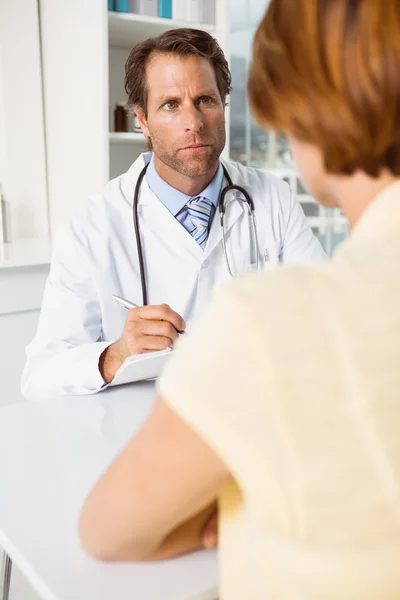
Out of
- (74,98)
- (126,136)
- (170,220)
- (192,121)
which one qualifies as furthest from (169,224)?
(74,98)

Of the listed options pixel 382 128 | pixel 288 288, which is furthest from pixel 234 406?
pixel 382 128

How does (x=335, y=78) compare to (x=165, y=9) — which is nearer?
(x=335, y=78)

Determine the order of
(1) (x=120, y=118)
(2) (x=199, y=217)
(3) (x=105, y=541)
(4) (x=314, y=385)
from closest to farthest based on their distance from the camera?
1. (4) (x=314, y=385)
2. (3) (x=105, y=541)
3. (2) (x=199, y=217)
4. (1) (x=120, y=118)

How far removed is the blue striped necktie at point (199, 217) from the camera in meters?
1.60

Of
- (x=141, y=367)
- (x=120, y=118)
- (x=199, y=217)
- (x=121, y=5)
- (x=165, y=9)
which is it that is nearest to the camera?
(x=141, y=367)

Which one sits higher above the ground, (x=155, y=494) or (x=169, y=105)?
(x=169, y=105)

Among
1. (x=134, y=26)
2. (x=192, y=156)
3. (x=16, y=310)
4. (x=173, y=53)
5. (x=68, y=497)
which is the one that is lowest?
(x=16, y=310)

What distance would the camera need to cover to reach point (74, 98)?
224cm

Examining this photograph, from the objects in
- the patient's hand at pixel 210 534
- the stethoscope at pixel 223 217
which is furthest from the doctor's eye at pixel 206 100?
the patient's hand at pixel 210 534

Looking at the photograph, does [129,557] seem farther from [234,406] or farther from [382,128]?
[382,128]

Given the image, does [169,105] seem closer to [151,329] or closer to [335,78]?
[151,329]

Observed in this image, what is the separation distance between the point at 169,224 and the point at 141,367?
1.68 ft

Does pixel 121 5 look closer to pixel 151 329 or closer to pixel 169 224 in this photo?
pixel 169 224

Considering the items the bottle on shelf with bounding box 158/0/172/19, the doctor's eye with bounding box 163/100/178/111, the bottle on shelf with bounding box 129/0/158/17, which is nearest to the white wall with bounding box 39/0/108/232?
the bottle on shelf with bounding box 129/0/158/17
